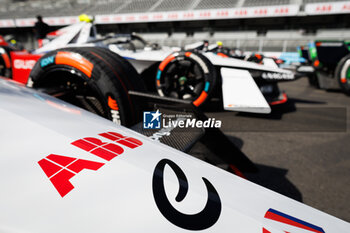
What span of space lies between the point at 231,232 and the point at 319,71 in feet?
21.0

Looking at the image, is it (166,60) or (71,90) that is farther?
(166,60)

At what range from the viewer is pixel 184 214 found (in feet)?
1.85

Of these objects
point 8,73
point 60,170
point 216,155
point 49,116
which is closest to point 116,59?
point 49,116

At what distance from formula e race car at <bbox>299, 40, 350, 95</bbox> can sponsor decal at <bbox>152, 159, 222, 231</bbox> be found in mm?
5591

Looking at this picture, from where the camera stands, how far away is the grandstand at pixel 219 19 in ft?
52.0

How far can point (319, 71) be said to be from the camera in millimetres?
5711

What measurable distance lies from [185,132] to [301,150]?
5.20 ft

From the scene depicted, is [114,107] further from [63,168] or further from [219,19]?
[219,19]

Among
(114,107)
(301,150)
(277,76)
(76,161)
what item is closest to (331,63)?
(277,76)

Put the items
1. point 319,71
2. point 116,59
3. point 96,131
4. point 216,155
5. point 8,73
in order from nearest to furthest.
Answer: point 96,131 < point 216,155 < point 116,59 < point 8,73 < point 319,71

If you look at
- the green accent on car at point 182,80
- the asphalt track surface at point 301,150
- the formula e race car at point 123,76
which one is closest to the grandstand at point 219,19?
the asphalt track surface at point 301,150

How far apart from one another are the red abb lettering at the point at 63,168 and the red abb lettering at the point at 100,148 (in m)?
0.04

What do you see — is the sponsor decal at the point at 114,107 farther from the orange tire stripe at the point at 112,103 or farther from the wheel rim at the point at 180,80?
the wheel rim at the point at 180,80

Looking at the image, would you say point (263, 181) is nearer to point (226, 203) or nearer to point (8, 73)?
point (226, 203)
